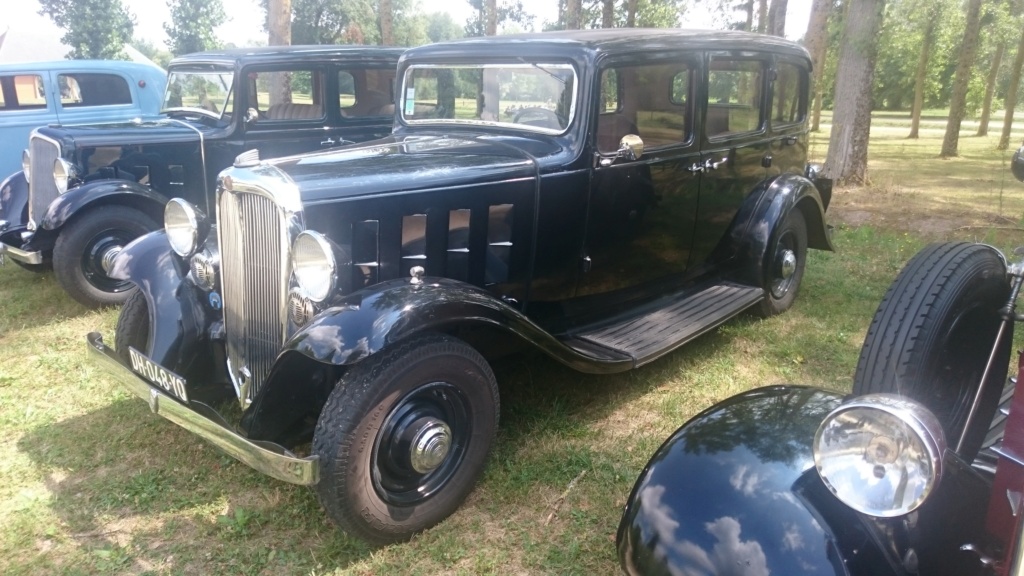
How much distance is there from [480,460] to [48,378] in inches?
110

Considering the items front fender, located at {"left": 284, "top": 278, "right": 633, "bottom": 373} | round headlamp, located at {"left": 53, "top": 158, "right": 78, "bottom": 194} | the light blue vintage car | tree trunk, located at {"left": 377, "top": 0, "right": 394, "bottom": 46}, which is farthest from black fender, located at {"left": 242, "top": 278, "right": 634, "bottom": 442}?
tree trunk, located at {"left": 377, "top": 0, "right": 394, "bottom": 46}

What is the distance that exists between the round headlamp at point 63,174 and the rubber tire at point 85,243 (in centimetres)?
43

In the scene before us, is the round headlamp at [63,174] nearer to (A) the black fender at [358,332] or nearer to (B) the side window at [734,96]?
(A) the black fender at [358,332]

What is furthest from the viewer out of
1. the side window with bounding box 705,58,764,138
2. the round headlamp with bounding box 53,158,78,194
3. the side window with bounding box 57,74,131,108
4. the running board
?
the side window with bounding box 57,74,131,108

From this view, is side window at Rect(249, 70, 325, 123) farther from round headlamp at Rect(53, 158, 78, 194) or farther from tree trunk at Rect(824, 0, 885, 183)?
tree trunk at Rect(824, 0, 885, 183)

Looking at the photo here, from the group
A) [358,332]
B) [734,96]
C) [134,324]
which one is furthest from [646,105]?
[134,324]

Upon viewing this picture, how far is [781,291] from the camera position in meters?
5.06

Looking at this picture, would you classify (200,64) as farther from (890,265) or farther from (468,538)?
(890,265)

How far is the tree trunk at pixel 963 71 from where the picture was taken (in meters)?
12.8

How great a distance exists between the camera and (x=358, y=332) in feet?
7.93

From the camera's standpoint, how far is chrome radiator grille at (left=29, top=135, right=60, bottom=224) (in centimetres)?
556

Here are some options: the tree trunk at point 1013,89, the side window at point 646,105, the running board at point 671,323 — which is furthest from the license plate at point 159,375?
the tree trunk at point 1013,89

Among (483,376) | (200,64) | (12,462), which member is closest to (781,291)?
(483,376)

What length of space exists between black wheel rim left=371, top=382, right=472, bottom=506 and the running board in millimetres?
1016
